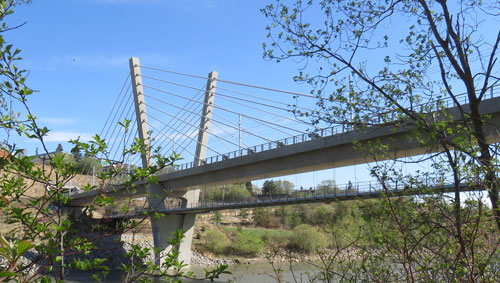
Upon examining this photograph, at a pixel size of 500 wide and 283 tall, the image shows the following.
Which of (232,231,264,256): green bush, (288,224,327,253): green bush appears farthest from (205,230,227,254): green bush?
(288,224,327,253): green bush

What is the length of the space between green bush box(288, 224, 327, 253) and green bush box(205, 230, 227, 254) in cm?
672

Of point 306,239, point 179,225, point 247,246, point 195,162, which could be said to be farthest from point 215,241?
point 195,162

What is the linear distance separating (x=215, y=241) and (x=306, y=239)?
9.00 m

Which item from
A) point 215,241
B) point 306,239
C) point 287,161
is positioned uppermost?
point 287,161

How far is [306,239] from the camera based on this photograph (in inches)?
1674

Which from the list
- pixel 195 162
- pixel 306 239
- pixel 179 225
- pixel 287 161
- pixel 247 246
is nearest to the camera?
pixel 287 161

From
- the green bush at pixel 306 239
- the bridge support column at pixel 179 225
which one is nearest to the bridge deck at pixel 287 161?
the bridge support column at pixel 179 225

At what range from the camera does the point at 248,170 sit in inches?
980

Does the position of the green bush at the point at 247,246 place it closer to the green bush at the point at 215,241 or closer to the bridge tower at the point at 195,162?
the green bush at the point at 215,241

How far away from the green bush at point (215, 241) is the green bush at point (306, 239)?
6.72 meters

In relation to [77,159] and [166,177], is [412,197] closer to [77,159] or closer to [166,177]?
[77,159]

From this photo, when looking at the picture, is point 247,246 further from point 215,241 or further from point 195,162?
point 195,162

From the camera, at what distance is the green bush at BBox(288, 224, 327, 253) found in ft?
137

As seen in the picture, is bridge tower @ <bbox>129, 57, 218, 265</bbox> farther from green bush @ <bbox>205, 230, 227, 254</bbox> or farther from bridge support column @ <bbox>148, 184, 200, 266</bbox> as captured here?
green bush @ <bbox>205, 230, 227, 254</bbox>
